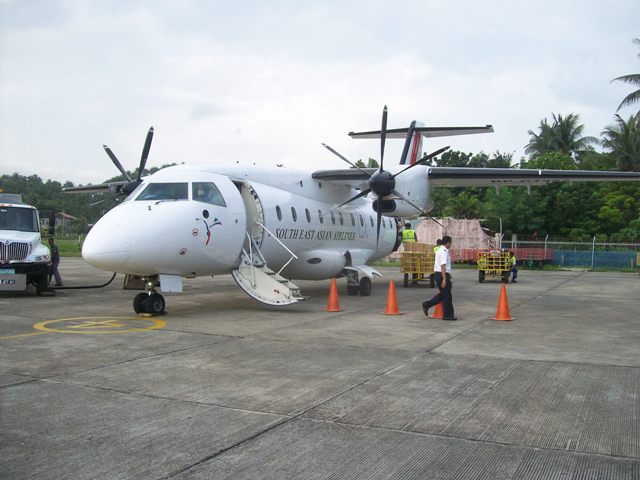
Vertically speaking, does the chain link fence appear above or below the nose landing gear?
above

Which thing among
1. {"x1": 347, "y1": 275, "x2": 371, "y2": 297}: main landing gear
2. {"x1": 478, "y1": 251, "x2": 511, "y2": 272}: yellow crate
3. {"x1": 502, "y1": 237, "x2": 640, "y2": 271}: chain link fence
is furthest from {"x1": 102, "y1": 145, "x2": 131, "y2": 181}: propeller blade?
{"x1": 502, "y1": 237, "x2": 640, "y2": 271}: chain link fence

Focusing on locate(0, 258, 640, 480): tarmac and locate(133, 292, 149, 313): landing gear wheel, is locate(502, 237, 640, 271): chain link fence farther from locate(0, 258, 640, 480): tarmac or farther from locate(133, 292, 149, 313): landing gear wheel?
locate(133, 292, 149, 313): landing gear wheel

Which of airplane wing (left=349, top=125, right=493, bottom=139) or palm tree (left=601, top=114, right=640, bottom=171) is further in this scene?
palm tree (left=601, top=114, right=640, bottom=171)

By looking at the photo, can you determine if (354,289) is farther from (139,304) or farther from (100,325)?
(100,325)

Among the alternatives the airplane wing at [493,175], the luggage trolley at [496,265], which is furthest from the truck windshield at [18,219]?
the luggage trolley at [496,265]

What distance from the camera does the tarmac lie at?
13.3ft

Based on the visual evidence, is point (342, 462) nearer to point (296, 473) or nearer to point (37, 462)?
point (296, 473)

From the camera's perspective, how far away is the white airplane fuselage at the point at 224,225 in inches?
416

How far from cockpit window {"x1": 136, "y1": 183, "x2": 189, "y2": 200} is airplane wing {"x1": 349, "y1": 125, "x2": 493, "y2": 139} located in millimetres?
9684

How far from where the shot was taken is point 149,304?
1130cm

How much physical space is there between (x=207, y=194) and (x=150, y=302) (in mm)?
2454

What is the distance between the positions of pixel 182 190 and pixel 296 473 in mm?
8639

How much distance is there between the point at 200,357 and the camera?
297 inches

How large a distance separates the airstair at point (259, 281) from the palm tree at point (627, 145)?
39628mm
